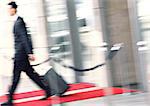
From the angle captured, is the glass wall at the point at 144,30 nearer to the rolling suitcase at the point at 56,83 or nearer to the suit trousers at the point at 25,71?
the rolling suitcase at the point at 56,83

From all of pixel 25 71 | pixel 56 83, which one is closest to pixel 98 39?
pixel 56 83

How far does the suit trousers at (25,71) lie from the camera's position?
309 inches

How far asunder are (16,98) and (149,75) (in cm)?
345

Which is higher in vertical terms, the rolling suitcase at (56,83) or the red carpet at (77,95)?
the rolling suitcase at (56,83)

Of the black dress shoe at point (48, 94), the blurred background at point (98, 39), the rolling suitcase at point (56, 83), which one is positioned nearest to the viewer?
the blurred background at point (98, 39)

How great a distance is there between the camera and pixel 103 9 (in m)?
6.39

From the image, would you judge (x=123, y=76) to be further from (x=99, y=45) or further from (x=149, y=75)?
(x=149, y=75)

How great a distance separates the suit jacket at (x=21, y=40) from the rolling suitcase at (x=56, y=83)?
688 millimetres

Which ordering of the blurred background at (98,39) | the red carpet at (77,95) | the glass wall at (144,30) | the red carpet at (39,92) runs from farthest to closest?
the red carpet at (39,92) < the red carpet at (77,95) < the blurred background at (98,39) < the glass wall at (144,30)

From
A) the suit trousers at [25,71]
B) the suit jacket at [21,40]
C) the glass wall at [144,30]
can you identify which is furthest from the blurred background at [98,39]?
the suit jacket at [21,40]

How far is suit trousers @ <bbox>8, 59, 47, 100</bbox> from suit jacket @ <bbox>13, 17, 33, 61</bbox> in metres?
0.14

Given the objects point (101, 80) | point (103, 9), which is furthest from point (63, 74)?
point (103, 9)

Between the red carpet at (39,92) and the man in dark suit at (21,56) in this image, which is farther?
the man in dark suit at (21,56)

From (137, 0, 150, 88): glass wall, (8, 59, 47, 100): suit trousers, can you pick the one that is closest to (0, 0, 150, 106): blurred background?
(137, 0, 150, 88): glass wall
